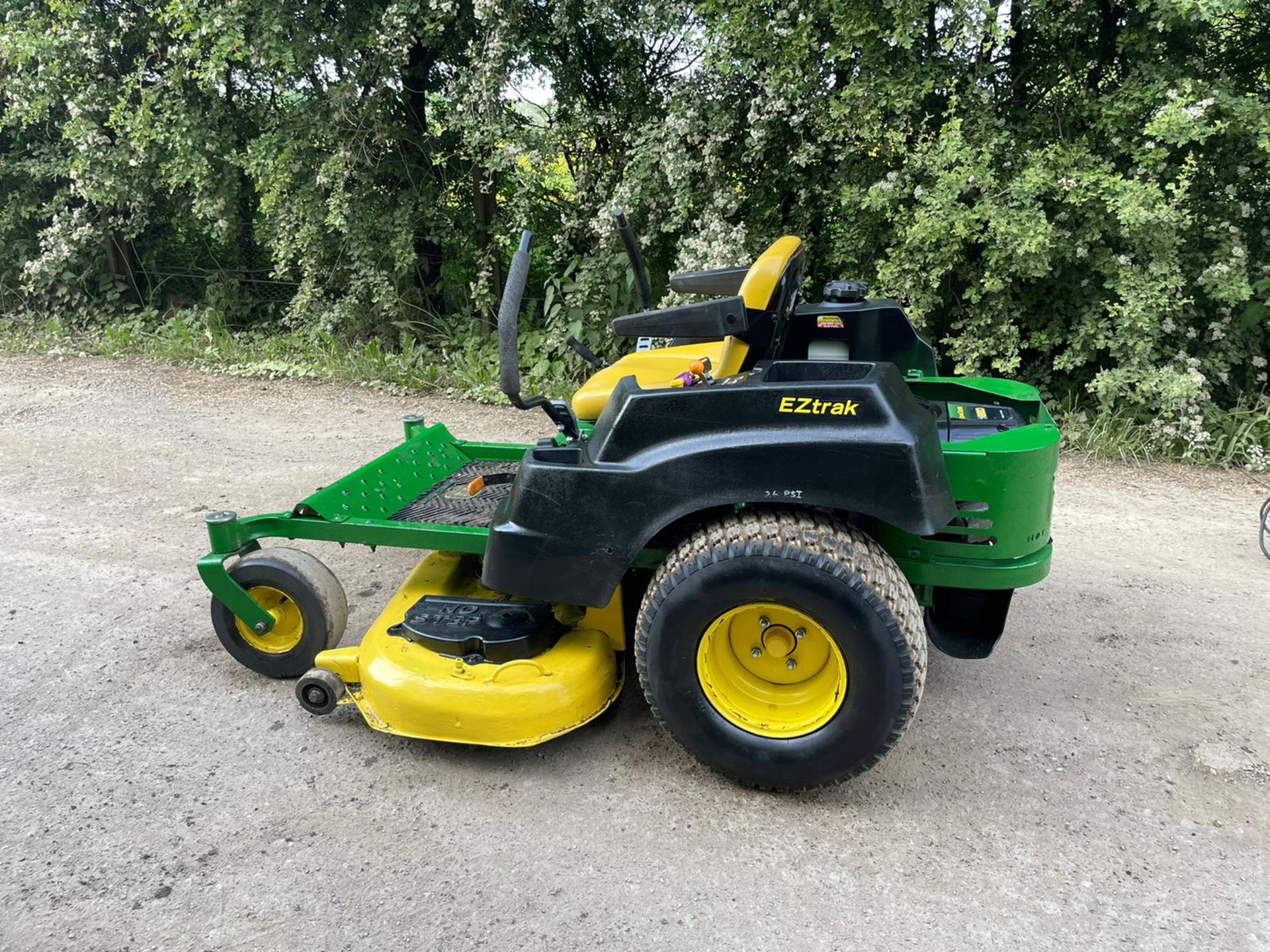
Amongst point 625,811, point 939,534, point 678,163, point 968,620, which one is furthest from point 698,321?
point 678,163

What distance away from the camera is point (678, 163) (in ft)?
20.5

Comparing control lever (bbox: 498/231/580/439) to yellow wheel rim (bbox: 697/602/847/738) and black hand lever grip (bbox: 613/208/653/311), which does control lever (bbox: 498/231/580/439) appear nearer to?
yellow wheel rim (bbox: 697/602/847/738)

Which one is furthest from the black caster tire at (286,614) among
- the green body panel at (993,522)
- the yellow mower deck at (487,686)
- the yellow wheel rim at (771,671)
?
the green body panel at (993,522)

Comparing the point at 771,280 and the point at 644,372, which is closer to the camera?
the point at 771,280

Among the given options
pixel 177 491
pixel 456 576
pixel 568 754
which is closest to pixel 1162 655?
pixel 568 754

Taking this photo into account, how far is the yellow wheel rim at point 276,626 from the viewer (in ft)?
10.7

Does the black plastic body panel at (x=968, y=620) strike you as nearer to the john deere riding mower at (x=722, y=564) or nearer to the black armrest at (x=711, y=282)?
the john deere riding mower at (x=722, y=564)

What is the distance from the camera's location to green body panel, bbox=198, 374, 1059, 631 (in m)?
2.56

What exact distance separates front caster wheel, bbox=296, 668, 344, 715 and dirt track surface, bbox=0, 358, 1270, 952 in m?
0.10

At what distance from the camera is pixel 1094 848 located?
244 cm

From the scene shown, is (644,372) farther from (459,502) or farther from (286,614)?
(286,614)

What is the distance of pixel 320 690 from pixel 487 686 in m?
0.61

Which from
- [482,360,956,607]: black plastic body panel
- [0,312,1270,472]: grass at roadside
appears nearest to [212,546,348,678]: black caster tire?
[482,360,956,607]: black plastic body panel

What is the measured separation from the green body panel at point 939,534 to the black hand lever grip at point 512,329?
0.63 m
